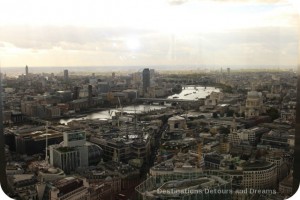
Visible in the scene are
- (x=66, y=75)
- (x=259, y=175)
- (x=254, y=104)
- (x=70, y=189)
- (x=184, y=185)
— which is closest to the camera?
(x=184, y=185)

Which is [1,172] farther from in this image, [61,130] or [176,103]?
[176,103]

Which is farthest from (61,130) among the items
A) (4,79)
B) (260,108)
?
(260,108)

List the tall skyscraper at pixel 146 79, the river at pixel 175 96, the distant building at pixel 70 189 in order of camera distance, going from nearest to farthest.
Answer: the distant building at pixel 70 189, the tall skyscraper at pixel 146 79, the river at pixel 175 96

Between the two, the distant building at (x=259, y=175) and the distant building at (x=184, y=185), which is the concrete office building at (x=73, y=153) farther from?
the distant building at (x=259, y=175)

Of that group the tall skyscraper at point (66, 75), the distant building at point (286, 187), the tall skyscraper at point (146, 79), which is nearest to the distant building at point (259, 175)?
the distant building at point (286, 187)

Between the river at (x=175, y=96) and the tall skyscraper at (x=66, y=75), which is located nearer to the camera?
the tall skyscraper at (x=66, y=75)

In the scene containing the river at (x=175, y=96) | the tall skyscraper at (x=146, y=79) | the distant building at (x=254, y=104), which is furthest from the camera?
the distant building at (x=254, y=104)

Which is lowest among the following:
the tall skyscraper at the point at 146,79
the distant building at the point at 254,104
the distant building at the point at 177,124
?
the distant building at the point at 177,124

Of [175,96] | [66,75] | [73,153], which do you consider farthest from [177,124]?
[66,75]

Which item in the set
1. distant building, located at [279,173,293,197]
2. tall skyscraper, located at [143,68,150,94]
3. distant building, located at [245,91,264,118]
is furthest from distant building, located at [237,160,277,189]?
tall skyscraper, located at [143,68,150,94]

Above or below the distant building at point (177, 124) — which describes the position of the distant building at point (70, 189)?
below

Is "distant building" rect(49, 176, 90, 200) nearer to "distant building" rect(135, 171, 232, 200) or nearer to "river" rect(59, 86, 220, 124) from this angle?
"distant building" rect(135, 171, 232, 200)

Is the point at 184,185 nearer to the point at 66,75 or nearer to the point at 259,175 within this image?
the point at 259,175
